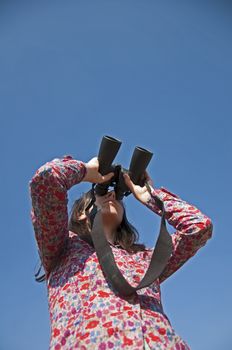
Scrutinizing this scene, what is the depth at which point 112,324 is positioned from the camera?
1.48m

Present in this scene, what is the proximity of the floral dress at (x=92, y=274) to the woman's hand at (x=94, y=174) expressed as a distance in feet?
0.17

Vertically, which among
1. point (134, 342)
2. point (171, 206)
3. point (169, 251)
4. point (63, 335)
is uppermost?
point (171, 206)

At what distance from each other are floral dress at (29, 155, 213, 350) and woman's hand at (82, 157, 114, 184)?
0.17ft

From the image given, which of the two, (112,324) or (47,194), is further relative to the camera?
(47,194)

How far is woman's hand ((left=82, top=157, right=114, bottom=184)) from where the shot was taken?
2.04 metres

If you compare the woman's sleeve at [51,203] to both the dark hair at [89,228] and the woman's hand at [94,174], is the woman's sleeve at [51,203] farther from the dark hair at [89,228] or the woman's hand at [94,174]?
the dark hair at [89,228]

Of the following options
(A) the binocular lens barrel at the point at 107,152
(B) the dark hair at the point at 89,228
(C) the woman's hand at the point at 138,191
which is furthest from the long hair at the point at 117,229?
(A) the binocular lens barrel at the point at 107,152

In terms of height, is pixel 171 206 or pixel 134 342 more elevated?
pixel 171 206

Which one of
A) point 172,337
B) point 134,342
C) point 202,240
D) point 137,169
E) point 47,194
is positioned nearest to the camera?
point 134,342

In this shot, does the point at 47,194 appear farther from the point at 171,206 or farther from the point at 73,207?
the point at 171,206

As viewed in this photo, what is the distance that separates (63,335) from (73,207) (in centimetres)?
87

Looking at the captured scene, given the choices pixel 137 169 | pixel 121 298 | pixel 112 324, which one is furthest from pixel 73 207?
pixel 112 324

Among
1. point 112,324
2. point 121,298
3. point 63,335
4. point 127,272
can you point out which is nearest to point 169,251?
point 127,272

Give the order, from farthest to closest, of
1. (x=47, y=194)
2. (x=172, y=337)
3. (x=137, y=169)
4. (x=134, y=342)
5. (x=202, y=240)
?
(x=137, y=169) → (x=202, y=240) → (x=47, y=194) → (x=172, y=337) → (x=134, y=342)
